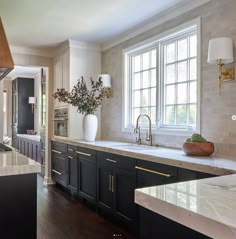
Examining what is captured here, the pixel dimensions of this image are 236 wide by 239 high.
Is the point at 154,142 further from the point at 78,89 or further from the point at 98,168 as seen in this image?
the point at 78,89

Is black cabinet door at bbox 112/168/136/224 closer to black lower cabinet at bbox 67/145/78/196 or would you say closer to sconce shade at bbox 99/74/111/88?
black lower cabinet at bbox 67/145/78/196

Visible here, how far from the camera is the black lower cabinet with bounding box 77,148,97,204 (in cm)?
371

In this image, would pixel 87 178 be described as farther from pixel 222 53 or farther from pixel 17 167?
pixel 222 53

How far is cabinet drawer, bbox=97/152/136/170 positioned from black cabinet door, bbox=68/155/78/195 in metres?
0.82

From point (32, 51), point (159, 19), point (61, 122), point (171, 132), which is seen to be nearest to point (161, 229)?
point (171, 132)

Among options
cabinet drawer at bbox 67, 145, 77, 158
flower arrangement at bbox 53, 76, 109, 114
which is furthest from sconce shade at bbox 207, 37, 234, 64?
cabinet drawer at bbox 67, 145, 77, 158

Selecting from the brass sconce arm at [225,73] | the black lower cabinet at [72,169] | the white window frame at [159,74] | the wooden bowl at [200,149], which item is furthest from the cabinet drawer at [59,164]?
the brass sconce arm at [225,73]

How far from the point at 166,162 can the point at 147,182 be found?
1.16 ft

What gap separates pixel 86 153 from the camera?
392 centimetres

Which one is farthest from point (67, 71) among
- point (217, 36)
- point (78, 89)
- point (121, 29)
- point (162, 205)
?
point (162, 205)

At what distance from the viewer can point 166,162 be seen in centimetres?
245

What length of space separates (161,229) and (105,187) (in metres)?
2.28

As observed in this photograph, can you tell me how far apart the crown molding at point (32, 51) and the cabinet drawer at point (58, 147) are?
5.40 ft

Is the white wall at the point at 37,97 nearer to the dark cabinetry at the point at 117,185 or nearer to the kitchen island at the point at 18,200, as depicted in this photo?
the dark cabinetry at the point at 117,185
